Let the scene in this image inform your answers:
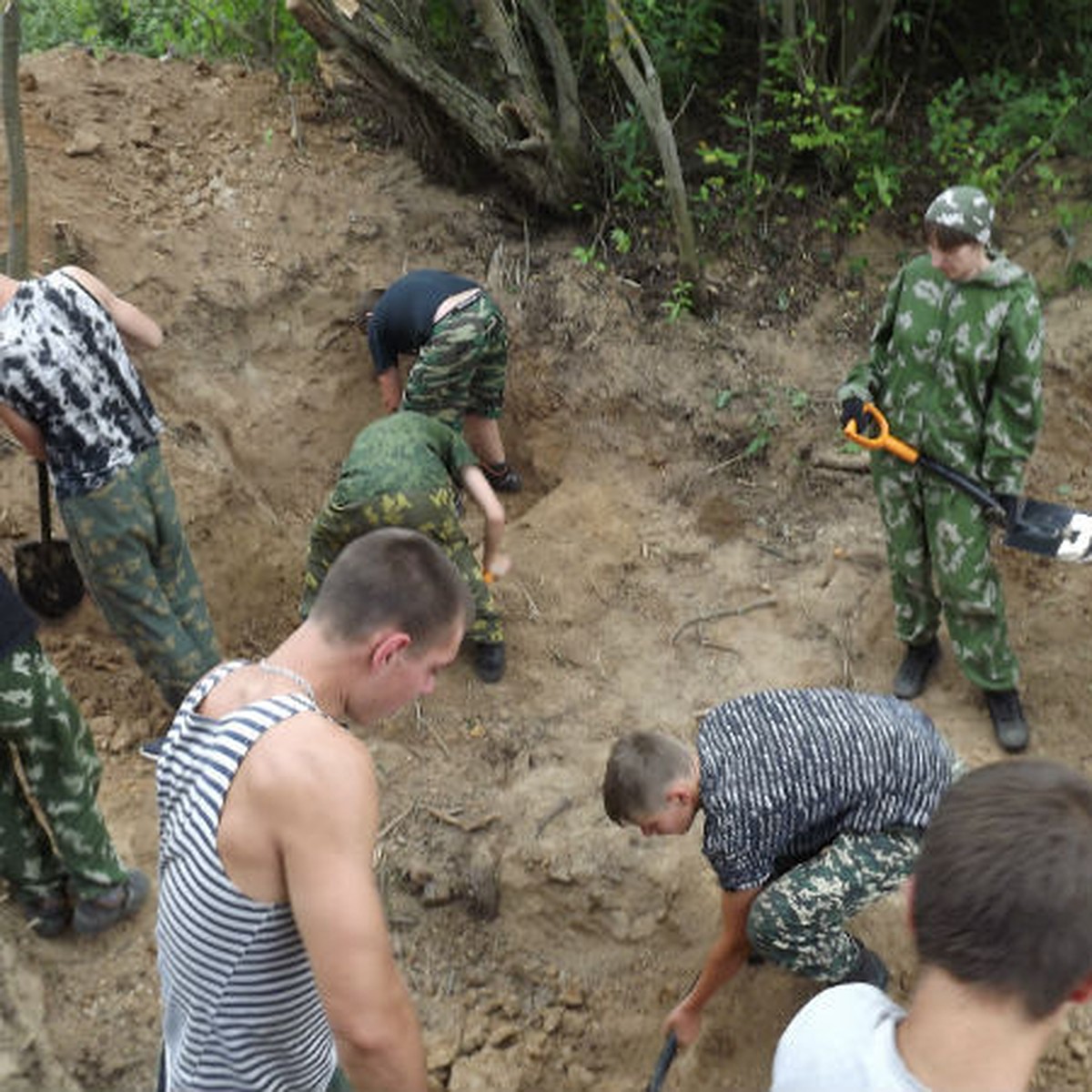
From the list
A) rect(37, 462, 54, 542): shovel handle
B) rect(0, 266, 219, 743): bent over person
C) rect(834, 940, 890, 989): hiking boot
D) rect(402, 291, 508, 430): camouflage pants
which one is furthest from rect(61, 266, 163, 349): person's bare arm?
rect(834, 940, 890, 989): hiking boot

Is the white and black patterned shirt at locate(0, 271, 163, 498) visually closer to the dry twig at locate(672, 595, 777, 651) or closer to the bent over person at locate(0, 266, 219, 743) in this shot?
the bent over person at locate(0, 266, 219, 743)

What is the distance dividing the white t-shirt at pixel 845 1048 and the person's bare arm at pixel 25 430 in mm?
2651

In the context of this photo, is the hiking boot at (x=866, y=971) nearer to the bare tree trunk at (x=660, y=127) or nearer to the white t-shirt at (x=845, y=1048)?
the white t-shirt at (x=845, y=1048)

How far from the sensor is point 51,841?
3.31 meters

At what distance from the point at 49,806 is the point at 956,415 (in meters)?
2.99

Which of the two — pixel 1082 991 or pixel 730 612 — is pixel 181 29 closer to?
pixel 730 612

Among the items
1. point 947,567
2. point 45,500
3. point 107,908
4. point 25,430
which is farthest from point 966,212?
point 107,908

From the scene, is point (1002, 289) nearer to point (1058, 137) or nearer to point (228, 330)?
point (1058, 137)

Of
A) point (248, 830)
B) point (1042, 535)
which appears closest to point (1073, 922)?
point (248, 830)

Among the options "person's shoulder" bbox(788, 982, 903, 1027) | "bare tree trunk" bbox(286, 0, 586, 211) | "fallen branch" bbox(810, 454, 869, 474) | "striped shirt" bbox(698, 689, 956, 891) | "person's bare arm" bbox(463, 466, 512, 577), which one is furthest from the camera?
"bare tree trunk" bbox(286, 0, 586, 211)

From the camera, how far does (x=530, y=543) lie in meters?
4.99

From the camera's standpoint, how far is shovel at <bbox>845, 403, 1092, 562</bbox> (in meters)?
3.64

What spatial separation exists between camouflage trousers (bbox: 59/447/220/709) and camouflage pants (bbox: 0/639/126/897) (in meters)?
0.53

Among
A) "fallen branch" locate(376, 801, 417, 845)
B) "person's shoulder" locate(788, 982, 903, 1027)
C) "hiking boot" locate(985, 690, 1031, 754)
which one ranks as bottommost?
"fallen branch" locate(376, 801, 417, 845)
